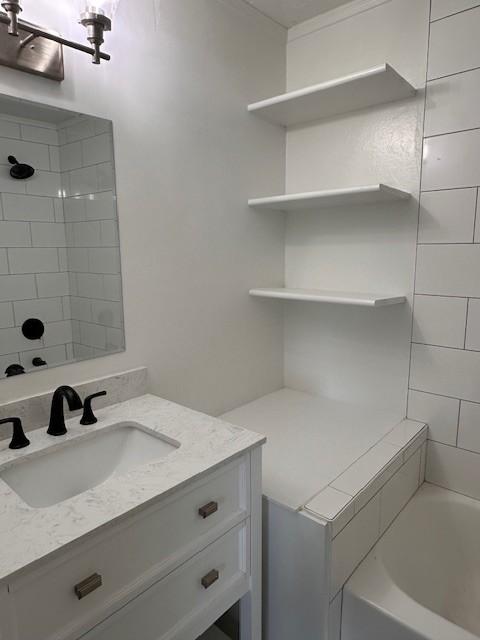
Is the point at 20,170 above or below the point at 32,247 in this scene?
above

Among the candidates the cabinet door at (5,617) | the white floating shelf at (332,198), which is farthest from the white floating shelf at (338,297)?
the cabinet door at (5,617)

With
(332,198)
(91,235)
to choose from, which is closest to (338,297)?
(332,198)

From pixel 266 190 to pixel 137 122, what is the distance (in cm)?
72

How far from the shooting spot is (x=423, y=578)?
4.80 ft

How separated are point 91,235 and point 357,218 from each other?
113 centimetres

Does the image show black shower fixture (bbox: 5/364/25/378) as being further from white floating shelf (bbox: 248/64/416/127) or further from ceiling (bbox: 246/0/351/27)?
ceiling (bbox: 246/0/351/27)

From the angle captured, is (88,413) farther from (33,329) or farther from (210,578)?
(210,578)

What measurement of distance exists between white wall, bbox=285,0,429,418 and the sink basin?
109 centimetres

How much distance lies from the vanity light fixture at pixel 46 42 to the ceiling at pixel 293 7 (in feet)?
2.89

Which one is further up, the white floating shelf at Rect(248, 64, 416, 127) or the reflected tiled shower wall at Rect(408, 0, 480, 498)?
the white floating shelf at Rect(248, 64, 416, 127)

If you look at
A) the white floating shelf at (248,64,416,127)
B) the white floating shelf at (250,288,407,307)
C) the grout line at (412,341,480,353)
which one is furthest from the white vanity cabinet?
the white floating shelf at (248,64,416,127)

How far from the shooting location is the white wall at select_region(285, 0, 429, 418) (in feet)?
5.42

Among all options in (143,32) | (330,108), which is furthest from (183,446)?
(330,108)

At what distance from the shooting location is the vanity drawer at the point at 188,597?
87 cm
